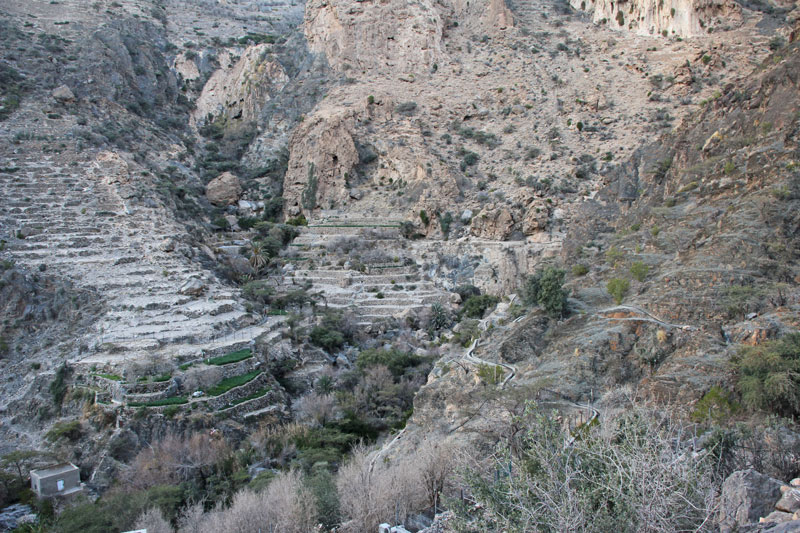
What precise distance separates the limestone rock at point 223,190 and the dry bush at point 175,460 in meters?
26.8

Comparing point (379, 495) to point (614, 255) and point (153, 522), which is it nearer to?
point (153, 522)

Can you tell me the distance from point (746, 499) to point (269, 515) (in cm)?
793

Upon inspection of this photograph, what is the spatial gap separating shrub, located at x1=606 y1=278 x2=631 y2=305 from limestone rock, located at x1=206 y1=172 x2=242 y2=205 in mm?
33150

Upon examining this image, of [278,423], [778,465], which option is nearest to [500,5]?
[278,423]

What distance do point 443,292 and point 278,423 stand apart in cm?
1371

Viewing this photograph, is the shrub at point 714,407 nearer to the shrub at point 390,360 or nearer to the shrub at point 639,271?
the shrub at point 639,271

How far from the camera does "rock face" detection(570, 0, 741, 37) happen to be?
39906mm

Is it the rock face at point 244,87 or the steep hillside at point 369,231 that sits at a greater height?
the rock face at point 244,87

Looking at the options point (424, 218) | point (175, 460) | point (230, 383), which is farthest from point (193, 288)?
point (424, 218)

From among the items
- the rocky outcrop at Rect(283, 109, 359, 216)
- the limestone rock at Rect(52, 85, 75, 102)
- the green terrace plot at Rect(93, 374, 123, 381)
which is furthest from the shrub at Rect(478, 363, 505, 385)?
the limestone rock at Rect(52, 85, 75, 102)

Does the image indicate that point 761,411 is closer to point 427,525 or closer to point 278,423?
point 427,525

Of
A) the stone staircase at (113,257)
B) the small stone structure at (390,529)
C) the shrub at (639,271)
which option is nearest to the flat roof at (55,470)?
the stone staircase at (113,257)

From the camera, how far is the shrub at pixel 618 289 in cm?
1355

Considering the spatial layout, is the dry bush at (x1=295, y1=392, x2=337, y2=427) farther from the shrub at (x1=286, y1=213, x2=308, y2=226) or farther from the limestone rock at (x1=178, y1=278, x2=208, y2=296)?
the shrub at (x1=286, y1=213, x2=308, y2=226)
